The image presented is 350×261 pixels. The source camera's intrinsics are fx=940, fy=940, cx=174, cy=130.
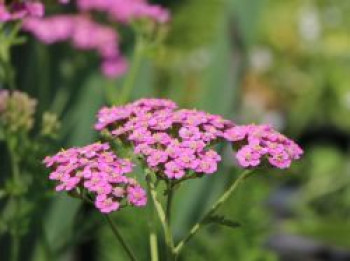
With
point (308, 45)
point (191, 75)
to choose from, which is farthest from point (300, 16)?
point (191, 75)

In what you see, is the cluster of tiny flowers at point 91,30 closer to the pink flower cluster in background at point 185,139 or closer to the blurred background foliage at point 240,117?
the blurred background foliage at point 240,117

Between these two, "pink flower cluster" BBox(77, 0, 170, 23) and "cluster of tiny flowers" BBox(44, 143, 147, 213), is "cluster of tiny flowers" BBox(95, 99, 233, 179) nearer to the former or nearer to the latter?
"cluster of tiny flowers" BBox(44, 143, 147, 213)

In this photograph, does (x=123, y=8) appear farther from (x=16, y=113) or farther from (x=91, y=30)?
(x=16, y=113)

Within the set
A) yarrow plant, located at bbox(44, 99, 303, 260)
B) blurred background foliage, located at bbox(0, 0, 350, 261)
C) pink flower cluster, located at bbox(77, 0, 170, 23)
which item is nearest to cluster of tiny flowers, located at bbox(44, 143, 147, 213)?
yarrow plant, located at bbox(44, 99, 303, 260)

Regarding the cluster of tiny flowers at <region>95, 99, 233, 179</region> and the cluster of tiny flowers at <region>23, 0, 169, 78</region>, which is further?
the cluster of tiny flowers at <region>23, 0, 169, 78</region>

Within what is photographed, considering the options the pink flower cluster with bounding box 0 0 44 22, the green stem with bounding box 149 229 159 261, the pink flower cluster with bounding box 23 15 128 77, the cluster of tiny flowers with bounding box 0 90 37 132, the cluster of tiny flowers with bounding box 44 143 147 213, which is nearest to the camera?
the cluster of tiny flowers with bounding box 44 143 147 213

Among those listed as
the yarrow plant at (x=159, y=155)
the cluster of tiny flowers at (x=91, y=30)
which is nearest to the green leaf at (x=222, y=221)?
the yarrow plant at (x=159, y=155)
